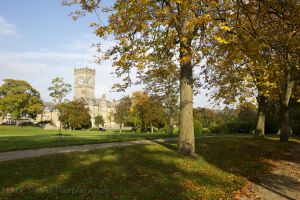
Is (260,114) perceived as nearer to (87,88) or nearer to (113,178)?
(113,178)

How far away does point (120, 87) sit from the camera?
15578 mm

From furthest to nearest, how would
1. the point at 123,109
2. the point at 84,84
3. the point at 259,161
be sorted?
the point at 84,84
the point at 123,109
the point at 259,161

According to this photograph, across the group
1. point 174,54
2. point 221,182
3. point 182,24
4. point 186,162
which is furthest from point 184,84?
point 221,182

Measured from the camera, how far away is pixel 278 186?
10664mm

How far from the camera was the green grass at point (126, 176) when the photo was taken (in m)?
8.70

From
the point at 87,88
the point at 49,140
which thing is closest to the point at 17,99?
the point at 49,140

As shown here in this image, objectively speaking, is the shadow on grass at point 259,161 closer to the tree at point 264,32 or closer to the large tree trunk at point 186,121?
the large tree trunk at point 186,121

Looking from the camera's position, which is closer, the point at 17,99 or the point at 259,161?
the point at 259,161

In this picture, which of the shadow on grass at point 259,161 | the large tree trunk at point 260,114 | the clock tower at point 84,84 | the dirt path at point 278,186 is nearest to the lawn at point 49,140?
the large tree trunk at point 260,114

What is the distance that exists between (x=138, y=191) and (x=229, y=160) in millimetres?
7686

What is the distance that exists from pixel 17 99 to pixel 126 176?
234 feet

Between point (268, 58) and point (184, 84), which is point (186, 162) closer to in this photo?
point (184, 84)

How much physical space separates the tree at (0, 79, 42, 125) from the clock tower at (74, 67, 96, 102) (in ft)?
228

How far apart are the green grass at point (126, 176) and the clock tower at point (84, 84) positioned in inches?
5498
